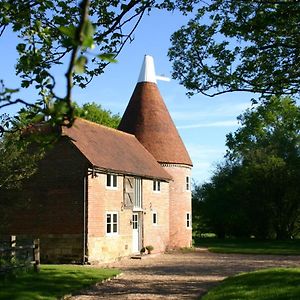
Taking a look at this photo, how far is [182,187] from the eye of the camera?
39781 mm

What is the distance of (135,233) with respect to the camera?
3281 centimetres

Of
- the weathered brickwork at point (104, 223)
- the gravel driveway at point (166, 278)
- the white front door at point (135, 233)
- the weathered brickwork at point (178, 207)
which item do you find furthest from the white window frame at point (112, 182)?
the weathered brickwork at point (178, 207)

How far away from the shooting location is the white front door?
106 feet

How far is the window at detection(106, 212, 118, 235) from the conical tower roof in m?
9.56

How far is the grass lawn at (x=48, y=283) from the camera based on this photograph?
14559 mm

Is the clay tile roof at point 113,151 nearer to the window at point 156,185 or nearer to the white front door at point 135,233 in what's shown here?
the window at point 156,185

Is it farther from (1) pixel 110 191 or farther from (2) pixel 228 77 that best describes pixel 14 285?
(1) pixel 110 191

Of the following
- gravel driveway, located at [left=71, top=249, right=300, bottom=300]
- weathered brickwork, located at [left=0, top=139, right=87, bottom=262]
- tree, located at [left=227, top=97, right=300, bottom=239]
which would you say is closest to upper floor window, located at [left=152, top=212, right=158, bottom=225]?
gravel driveway, located at [left=71, top=249, right=300, bottom=300]

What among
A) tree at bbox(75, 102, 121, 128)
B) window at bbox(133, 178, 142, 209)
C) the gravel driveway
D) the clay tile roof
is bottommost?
the gravel driveway

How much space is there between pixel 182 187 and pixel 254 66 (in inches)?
988

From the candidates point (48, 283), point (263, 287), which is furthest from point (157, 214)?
point (263, 287)

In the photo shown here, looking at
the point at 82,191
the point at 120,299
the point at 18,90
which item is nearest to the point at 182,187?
the point at 82,191

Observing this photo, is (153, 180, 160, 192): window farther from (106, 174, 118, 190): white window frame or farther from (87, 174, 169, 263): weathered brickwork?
(106, 174, 118, 190): white window frame

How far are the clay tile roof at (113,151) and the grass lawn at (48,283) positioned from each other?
26.4 feet
